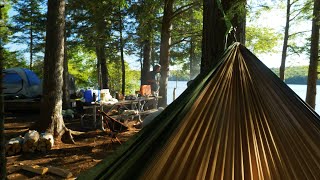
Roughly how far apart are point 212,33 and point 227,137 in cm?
173

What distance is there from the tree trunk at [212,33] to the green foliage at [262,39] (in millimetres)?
10665

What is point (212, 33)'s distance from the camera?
291 centimetres

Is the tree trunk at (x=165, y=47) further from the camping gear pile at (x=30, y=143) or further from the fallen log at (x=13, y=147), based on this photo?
the fallen log at (x=13, y=147)

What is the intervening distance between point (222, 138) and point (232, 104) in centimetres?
23

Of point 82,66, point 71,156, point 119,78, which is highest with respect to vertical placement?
point 82,66

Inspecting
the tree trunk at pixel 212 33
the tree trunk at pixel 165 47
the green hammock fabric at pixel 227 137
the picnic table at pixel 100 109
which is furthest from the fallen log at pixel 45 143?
the tree trunk at pixel 165 47

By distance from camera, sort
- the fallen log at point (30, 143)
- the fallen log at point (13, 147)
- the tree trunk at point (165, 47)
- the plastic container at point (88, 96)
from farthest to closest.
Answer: the tree trunk at point (165, 47) → the plastic container at point (88, 96) → the fallen log at point (30, 143) → the fallen log at point (13, 147)

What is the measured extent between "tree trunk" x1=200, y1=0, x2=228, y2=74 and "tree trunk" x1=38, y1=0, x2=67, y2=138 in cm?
383

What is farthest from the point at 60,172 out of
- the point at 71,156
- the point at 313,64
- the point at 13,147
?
the point at 313,64

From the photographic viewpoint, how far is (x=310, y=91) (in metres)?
9.05

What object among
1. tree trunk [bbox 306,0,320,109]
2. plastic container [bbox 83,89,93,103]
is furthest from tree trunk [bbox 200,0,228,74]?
tree trunk [bbox 306,0,320,109]

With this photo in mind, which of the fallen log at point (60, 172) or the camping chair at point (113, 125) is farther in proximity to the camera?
the camping chair at point (113, 125)

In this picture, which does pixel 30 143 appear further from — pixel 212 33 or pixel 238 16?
pixel 238 16

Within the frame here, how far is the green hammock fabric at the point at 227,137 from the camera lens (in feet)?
4.10
